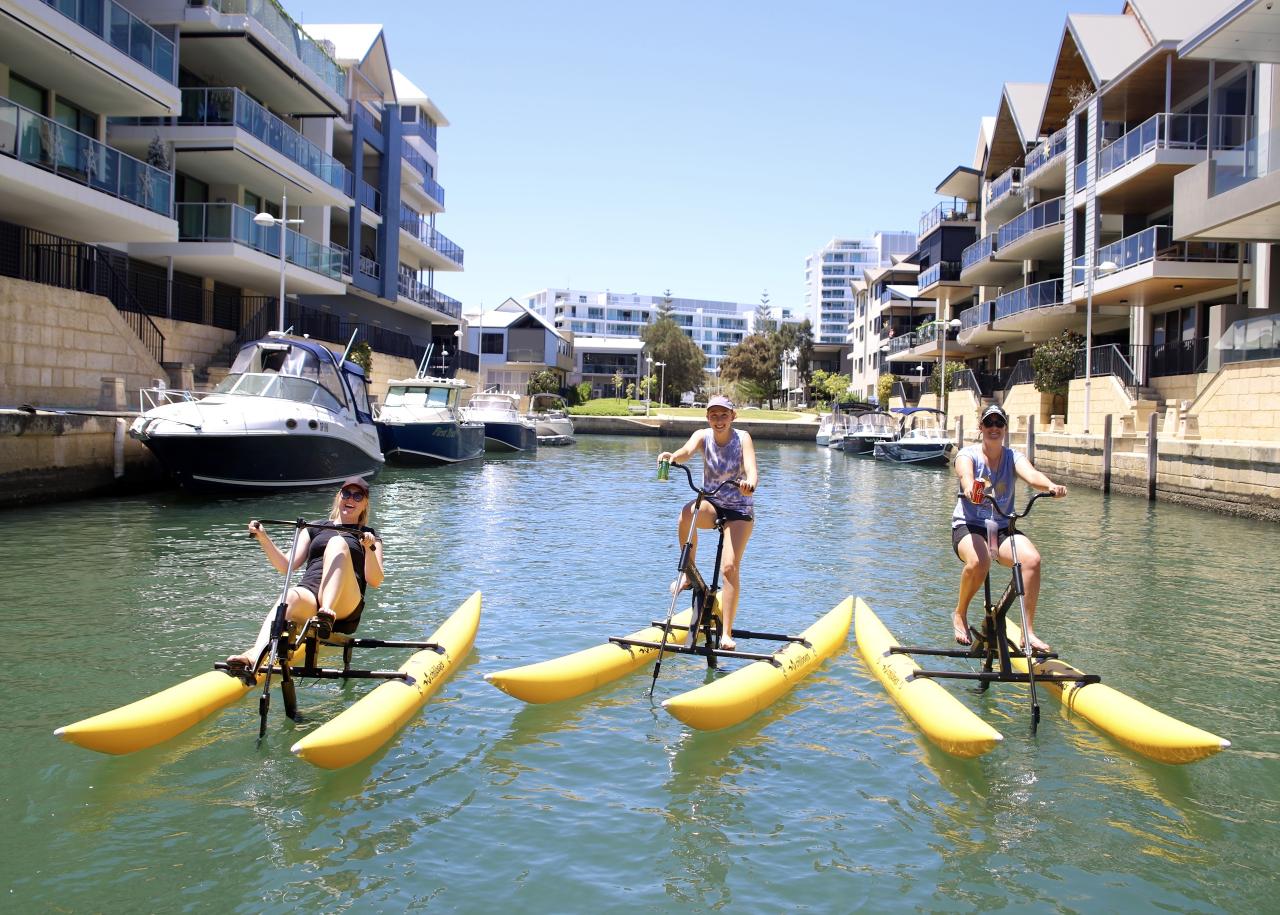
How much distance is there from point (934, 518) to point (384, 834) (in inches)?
741

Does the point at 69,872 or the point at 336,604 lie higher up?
the point at 336,604

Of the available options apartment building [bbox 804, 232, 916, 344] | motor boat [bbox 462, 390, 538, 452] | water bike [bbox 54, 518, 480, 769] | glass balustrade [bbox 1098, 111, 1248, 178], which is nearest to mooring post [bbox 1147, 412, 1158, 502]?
glass balustrade [bbox 1098, 111, 1248, 178]

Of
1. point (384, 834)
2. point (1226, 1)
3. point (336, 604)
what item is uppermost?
point (1226, 1)

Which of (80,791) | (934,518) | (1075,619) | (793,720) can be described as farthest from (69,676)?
(934,518)

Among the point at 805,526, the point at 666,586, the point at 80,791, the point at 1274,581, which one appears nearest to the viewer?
the point at 80,791

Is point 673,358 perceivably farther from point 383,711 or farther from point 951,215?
point 383,711

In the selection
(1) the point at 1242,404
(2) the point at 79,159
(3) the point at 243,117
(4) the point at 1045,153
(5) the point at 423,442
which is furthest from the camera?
(4) the point at 1045,153

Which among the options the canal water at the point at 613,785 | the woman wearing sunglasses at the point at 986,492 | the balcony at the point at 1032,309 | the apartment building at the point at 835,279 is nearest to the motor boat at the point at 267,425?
the canal water at the point at 613,785

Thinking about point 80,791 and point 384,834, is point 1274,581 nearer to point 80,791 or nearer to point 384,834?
point 384,834

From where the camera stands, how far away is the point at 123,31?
937 inches

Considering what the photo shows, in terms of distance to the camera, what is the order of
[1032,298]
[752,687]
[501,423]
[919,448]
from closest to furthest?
[752,687] → [501,423] → [1032,298] → [919,448]

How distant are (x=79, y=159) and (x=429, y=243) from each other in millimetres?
32038

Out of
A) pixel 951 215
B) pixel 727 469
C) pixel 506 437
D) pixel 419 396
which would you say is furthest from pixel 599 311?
pixel 727 469

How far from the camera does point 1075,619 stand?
1121 centimetres
